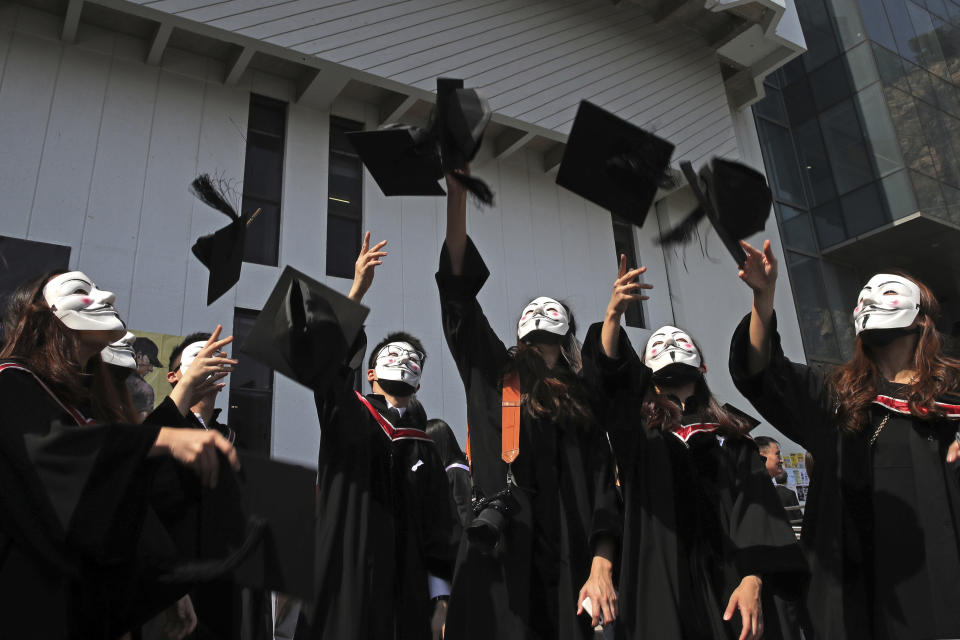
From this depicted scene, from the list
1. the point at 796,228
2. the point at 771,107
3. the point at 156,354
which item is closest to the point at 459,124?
the point at 156,354

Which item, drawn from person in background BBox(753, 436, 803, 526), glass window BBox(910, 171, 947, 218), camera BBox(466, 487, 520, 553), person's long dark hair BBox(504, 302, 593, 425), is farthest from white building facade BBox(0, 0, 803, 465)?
camera BBox(466, 487, 520, 553)

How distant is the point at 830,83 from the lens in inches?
600

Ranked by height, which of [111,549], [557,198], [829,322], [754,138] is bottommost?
[111,549]

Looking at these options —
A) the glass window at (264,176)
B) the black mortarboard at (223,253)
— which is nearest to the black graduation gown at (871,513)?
the black mortarboard at (223,253)

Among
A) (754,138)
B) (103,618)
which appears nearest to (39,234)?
(103,618)

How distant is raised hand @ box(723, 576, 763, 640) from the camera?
2.40 metres

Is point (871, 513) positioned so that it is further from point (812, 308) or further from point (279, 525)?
point (812, 308)

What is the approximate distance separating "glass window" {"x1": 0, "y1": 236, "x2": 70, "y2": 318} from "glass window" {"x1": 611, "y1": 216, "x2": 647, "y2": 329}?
8.35 meters

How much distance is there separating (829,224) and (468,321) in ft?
47.9

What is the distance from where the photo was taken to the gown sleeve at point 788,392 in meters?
2.49

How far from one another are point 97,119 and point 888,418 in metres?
8.69

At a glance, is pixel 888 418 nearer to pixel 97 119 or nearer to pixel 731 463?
Result: pixel 731 463

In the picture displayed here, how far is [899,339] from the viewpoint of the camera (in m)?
2.53

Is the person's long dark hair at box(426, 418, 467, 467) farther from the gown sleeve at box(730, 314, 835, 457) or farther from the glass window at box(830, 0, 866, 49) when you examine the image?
the glass window at box(830, 0, 866, 49)
